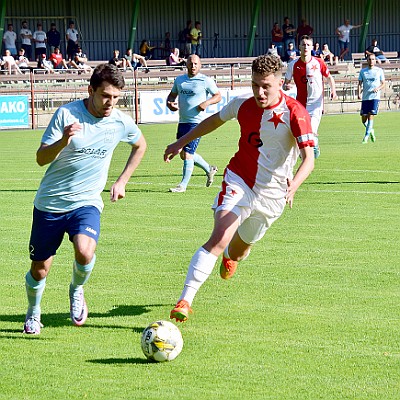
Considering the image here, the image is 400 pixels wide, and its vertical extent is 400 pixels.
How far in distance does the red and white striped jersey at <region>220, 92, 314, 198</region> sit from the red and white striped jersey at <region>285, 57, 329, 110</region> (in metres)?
11.2

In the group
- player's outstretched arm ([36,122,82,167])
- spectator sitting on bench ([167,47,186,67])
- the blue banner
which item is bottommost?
the blue banner

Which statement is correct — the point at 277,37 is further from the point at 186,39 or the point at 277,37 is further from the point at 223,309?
the point at 223,309

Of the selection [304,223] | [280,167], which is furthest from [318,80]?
[280,167]

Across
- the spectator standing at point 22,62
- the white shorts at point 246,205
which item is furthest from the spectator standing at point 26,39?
the white shorts at point 246,205

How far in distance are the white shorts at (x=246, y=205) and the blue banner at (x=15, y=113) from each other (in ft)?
84.1

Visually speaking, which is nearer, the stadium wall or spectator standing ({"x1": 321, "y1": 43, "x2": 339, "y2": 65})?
the stadium wall

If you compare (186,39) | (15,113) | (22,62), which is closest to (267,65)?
(15,113)

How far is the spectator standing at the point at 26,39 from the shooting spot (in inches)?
1604

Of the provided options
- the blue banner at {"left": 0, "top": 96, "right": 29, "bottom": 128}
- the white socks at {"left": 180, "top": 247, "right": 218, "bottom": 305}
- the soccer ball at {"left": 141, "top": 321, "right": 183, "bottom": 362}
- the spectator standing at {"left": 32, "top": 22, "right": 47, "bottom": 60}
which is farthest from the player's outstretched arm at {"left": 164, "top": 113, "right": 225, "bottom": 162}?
the spectator standing at {"left": 32, "top": 22, "right": 47, "bottom": 60}

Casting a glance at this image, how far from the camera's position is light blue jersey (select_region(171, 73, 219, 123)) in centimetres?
1631

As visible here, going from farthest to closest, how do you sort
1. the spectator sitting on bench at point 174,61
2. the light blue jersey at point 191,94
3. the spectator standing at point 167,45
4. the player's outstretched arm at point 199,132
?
1. the spectator standing at point 167,45
2. the spectator sitting on bench at point 174,61
3. the light blue jersey at point 191,94
4. the player's outstretched arm at point 199,132

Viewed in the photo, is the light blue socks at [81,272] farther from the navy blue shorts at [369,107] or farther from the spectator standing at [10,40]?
the spectator standing at [10,40]

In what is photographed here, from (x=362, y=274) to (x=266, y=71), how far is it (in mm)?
2739

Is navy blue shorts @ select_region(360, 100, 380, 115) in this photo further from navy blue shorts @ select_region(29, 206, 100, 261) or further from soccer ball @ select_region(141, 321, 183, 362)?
soccer ball @ select_region(141, 321, 183, 362)
